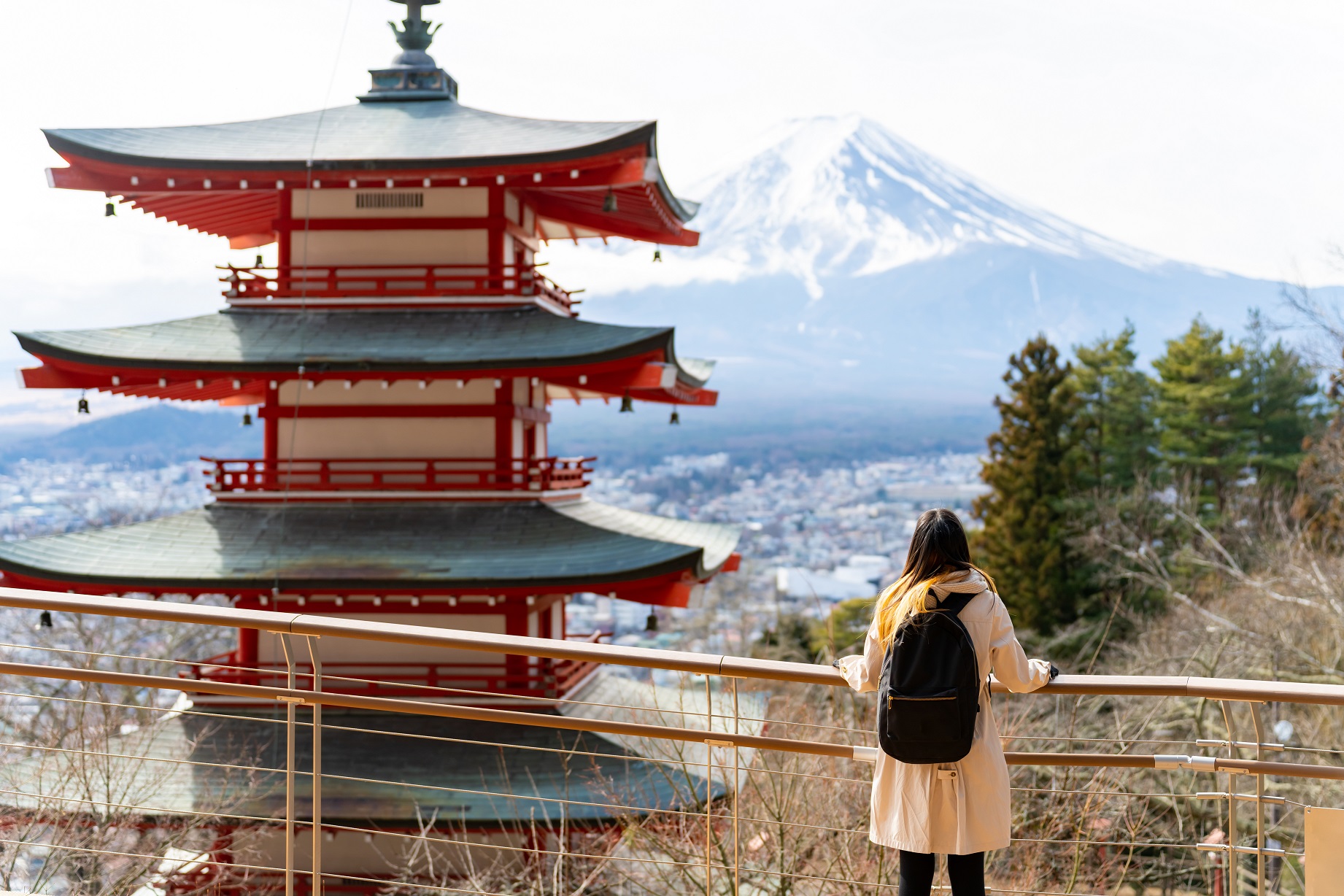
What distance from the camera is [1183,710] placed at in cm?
1697

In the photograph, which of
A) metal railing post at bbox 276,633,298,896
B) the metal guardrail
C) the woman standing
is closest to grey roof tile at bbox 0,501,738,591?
metal railing post at bbox 276,633,298,896

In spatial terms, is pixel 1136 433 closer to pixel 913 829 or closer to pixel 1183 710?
pixel 1183 710

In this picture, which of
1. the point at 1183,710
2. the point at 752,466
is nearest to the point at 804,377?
the point at 752,466

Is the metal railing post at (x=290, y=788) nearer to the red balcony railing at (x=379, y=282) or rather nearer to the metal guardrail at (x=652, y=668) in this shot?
the metal guardrail at (x=652, y=668)

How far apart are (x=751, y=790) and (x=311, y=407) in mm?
6778

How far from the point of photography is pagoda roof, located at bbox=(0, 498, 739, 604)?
39.4 ft

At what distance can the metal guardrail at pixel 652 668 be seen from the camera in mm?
3400

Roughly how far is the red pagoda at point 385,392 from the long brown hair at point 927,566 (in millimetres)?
8472

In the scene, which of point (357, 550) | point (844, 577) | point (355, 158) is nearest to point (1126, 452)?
point (355, 158)

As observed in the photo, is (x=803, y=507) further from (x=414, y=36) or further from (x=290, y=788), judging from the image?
(x=290, y=788)

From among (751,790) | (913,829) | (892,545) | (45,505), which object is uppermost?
(913,829)

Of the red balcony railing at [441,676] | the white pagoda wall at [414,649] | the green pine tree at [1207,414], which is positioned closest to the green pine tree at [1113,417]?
the green pine tree at [1207,414]

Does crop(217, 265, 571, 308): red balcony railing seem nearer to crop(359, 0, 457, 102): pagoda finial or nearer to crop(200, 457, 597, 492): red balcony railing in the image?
crop(200, 457, 597, 492): red balcony railing

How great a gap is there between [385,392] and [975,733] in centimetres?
1107
